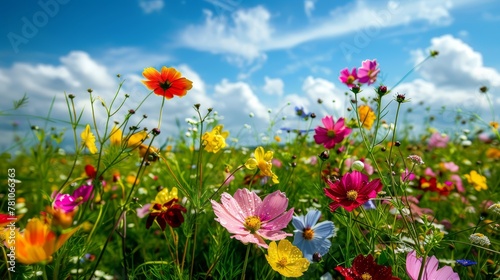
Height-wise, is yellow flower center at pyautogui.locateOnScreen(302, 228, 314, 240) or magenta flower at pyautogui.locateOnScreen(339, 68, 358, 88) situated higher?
magenta flower at pyautogui.locateOnScreen(339, 68, 358, 88)

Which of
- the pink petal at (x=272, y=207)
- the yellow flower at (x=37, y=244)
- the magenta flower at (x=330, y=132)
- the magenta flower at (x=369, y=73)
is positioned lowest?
the yellow flower at (x=37, y=244)

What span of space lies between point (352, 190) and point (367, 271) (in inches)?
6.7

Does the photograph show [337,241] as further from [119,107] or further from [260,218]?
[119,107]

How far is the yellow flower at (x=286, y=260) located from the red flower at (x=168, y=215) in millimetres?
244

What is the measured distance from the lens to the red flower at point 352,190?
0.82m

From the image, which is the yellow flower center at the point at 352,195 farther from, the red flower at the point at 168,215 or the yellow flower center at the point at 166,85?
the yellow flower center at the point at 166,85

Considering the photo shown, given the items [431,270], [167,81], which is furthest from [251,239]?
[167,81]

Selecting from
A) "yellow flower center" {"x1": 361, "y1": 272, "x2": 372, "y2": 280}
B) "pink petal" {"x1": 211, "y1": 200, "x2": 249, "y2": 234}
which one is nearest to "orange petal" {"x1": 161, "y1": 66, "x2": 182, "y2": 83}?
"pink petal" {"x1": 211, "y1": 200, "x2": 249, "y2": 234}

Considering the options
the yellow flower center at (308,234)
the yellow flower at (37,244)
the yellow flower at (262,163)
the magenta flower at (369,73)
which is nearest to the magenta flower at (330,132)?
the magenta flower at (369,73)

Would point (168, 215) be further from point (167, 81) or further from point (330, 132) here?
point (330, 132)

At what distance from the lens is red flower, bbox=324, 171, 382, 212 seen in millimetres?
819

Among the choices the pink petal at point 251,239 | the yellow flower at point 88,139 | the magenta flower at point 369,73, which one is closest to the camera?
the pink petal at point 251,239

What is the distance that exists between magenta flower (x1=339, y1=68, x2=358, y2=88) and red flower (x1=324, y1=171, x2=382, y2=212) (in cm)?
103

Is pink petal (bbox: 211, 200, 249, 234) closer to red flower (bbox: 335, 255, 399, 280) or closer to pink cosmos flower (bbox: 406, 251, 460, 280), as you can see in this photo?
red flower (bbox: 335, 255, 399, 280)
